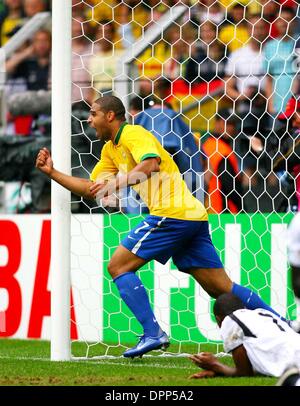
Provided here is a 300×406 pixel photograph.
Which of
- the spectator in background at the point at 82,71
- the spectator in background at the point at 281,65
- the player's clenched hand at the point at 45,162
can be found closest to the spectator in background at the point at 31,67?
the spectator in background at the point at 82,71

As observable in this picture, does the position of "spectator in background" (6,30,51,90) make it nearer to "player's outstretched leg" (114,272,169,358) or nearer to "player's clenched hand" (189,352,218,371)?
"player's outstretched leg" (114,272,169,358)

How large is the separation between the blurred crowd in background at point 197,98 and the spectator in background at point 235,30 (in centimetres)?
1

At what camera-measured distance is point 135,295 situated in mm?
7449

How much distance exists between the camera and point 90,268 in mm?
9469

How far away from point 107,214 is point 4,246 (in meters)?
1.03

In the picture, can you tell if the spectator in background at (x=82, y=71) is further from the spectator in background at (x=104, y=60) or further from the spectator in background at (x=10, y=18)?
the spectator in background at (x=10, y=18)

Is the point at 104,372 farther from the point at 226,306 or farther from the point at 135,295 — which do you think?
the point at 226,306

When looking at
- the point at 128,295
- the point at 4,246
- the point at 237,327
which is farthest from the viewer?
the point at 4,246

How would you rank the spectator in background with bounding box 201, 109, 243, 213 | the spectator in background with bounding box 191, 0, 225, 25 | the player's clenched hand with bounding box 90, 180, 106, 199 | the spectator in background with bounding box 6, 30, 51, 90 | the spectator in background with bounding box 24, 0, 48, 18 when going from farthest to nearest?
the spectator in background with bounding box 24, 0, 48, 18, the spectator in background with bounding box 6, 30, 51, 90, the spectator in background with bounding box 191, 0, 225, 25, the spectator in background with bounding box 201, 109, 243, 213, the player's clenched hand with bounding box 90, 180, 106, 199

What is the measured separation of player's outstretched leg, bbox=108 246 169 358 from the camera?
7.44 meters


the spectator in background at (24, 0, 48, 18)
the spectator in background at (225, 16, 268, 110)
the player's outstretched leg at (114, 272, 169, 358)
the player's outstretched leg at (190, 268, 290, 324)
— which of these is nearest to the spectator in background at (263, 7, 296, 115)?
the spectator in background at (225, 16, 268, 110)

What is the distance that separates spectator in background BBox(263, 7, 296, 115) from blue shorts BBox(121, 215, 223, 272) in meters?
2.23
